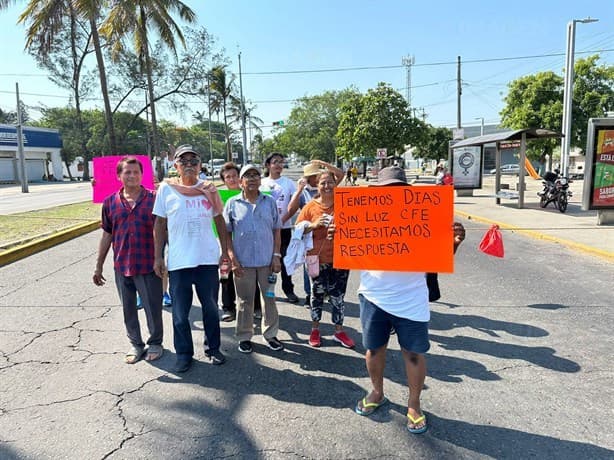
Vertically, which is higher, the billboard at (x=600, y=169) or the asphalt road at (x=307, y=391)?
the billboard at (x=600, y=169)

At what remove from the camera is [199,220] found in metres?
3.55

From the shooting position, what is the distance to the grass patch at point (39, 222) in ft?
30.1

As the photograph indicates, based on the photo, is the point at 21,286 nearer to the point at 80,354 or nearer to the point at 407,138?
the point at 80,354

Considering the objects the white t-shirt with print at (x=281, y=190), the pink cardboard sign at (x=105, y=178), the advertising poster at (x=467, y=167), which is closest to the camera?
the white t-shirt with print at (x=281, y=190)

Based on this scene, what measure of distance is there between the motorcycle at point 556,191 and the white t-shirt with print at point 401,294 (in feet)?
43.0

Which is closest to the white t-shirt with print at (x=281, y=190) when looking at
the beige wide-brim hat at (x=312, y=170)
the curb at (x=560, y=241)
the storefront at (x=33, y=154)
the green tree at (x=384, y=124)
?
the beige wide-brim hat at (x=312, y=170)

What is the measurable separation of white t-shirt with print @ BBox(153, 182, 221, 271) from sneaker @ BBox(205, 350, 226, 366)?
0.83m

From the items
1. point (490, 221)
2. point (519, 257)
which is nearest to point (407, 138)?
point (490, 221)

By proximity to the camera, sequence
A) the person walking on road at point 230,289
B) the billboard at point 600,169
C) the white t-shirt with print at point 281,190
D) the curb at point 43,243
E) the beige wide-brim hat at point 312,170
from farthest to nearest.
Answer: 1. the billboard at point 600,169
2. the curb at point 43,243
3. the white t-shirt with print at point 281,190
4. the person walking on road at point 230,289
5. the beige wide-brim hat at point 312,170

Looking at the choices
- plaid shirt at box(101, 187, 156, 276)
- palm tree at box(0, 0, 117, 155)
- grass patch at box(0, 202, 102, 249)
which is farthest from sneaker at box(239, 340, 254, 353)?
palm tree at box(0, 0, 117, 155)

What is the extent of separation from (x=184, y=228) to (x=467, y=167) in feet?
61.5

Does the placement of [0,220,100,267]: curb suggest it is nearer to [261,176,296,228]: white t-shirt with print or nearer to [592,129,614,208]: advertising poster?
[261,176,296,228]: white t-shirt with print

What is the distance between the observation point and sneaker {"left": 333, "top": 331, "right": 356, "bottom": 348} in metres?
4.07

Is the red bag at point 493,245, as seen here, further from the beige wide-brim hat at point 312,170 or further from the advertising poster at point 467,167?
the advertising poster at point 467,167
